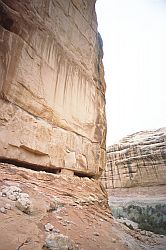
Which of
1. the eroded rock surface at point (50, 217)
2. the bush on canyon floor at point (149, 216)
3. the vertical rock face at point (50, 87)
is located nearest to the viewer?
the eroded rock surface at point (50, 217)

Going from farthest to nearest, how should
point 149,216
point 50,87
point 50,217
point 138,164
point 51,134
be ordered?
point 138,164
point 149,216
point 50,87
point 51,134
point 50,217

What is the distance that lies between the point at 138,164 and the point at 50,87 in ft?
72.2

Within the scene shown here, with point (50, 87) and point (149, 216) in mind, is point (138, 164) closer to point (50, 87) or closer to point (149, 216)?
point (149, 216)

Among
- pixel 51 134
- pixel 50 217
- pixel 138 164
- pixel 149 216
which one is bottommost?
pixel 149 216

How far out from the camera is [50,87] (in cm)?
475

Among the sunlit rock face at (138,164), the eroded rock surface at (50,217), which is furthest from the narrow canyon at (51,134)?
the sunlit rock face at (138,164)

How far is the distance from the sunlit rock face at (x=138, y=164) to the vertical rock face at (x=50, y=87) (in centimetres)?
1901

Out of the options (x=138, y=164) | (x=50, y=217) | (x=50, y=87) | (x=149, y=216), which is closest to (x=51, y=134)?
(x=50, y=87)

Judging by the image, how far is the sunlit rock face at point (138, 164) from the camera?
23.6m

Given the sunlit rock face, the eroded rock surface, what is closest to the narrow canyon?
the eroded rock surface

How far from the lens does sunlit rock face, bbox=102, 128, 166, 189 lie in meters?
23.6

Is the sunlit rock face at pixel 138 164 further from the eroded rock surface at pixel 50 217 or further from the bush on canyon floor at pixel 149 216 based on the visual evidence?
the eroded rock surface at pixel 50 217

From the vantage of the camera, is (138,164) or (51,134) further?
(138,164)

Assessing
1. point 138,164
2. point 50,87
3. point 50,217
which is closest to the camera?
point 50,217
